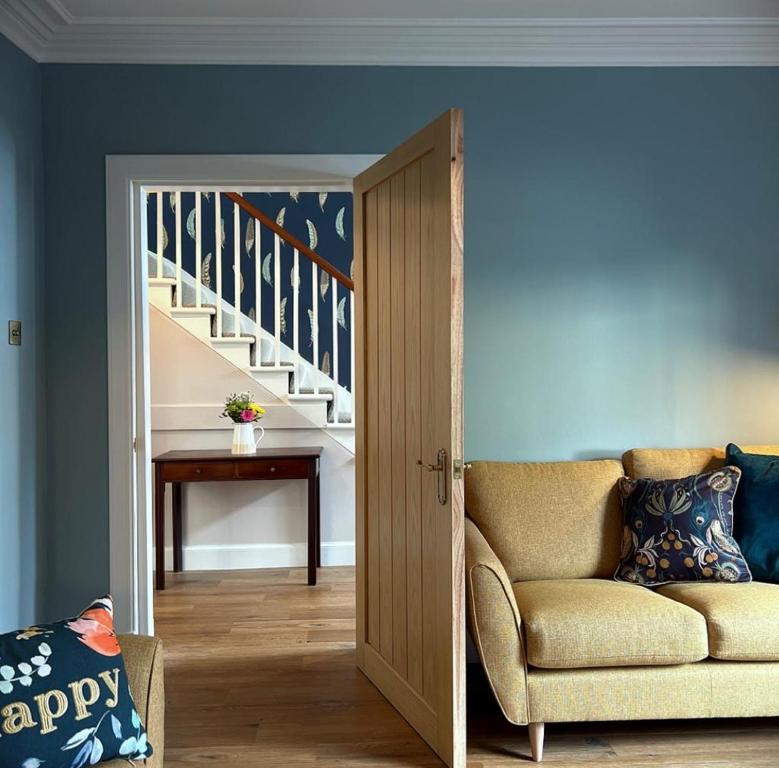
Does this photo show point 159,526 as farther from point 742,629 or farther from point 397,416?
point 742,629

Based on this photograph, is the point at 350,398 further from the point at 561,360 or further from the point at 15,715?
the point at 15,715

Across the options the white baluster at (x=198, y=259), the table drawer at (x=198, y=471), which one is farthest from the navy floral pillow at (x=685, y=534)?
the white baluster at (x=198, y=259)

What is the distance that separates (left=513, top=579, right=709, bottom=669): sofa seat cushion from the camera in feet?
9.24

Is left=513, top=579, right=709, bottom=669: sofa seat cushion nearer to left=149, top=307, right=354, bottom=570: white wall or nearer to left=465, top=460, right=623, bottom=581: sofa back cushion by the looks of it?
left=465, top=460, right=623, bottom=581: sofa back cushion

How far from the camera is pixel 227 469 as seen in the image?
17.1 feet

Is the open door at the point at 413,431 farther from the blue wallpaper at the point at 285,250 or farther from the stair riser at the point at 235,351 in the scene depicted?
the blue wallpaper at the point at 285,250

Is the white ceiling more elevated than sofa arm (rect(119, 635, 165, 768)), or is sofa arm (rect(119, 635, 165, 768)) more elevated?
the white ceiling

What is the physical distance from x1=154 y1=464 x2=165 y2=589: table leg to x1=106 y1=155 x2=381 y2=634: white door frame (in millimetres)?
1430

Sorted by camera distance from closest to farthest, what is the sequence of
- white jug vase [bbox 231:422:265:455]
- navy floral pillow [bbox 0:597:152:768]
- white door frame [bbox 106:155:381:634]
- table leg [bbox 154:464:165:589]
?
navy floral pillow [bbox 0:597:152:768]
white door frame [bbox 106:155:381:634]
table leg [bbox 154:464:165:589]
white jug vase [bbox 231:422:265:455]

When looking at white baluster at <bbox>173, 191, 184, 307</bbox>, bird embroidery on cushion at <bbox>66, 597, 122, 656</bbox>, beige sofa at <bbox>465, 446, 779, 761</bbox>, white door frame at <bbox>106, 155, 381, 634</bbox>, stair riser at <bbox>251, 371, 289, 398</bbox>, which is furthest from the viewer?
stair riser at <bbox>251, 371, 289, 398</bbox>

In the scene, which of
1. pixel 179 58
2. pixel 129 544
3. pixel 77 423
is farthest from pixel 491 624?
pixel 179 58

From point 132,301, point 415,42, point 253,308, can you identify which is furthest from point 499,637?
point 253,308

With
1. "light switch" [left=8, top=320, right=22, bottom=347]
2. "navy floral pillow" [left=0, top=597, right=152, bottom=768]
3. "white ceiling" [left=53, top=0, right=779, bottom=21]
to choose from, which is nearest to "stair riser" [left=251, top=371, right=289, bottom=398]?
"light switch" [left=8, top=320, right=22, bottom=347]

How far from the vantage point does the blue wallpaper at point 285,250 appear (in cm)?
605
